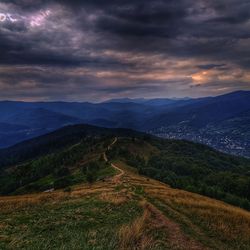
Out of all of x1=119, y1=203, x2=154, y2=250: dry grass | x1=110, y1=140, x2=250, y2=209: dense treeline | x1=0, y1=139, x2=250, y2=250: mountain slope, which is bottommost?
x1=110, y1=140, x2=250, y2=209: dense treeline

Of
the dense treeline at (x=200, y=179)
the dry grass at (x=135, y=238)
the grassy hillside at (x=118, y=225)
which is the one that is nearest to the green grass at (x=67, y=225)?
the grassy hillside at (x=118, y=225)

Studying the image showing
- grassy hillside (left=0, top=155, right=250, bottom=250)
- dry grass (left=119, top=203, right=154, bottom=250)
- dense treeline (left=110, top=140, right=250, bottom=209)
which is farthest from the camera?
dense treeline (left=110, top=140, right=250, bottom=209)

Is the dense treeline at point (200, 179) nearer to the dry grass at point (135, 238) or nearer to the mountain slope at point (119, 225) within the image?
the mountain slope at point (119, 225)

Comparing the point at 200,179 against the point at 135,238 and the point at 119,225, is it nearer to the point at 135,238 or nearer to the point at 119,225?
the point at 119,225

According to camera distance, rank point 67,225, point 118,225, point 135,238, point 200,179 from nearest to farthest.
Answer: point 135,238, point 67,225, point 118,225, point 200,179

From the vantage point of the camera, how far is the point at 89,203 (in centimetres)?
3180

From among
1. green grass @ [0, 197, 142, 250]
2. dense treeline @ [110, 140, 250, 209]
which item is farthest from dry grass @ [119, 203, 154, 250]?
dense treeline @ [110, 140, 250, 209]

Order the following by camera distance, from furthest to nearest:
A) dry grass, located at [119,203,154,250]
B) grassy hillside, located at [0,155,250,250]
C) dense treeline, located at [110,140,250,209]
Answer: dense treeline, located at [110,140,250,209] < grassy hillside, located at [0,155,250,250] < dry grass, located at [119,203,154,250]

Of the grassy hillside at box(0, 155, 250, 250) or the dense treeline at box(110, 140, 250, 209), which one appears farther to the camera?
the dense treeline at box(110, 140, 250, 209)

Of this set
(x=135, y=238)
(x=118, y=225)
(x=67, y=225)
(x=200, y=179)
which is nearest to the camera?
(x=135, y=238)

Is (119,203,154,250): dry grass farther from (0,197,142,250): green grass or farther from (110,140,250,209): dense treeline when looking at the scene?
(110,140,250,209): dense treeline

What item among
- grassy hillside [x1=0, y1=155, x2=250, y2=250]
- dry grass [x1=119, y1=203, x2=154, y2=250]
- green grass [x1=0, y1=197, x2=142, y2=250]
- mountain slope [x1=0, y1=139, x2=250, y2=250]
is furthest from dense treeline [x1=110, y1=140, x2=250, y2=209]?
dry grass [x1=119, y1=203, x2=154, y2=250]

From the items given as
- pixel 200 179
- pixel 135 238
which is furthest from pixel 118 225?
pixel 200 179

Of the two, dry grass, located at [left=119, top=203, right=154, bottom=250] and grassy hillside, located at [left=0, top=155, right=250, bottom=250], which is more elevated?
dry grass, located at [left=119, top=203, right=154, bottom=250]
